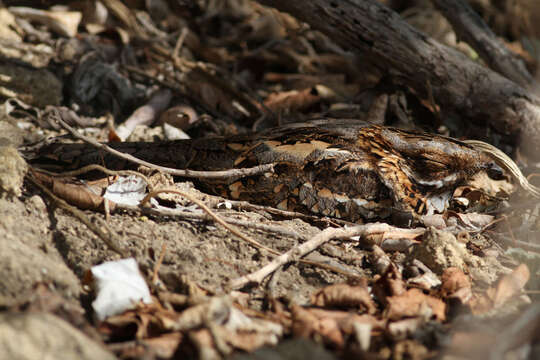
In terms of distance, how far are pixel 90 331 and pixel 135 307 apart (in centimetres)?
21

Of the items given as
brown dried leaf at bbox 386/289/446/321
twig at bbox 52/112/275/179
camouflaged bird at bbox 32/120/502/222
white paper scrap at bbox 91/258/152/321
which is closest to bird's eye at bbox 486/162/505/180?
camouflaged bird at bbox 32/120/502/222

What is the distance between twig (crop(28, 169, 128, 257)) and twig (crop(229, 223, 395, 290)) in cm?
50

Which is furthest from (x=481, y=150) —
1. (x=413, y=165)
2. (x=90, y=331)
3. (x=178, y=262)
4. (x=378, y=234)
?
(x=90, y=331)

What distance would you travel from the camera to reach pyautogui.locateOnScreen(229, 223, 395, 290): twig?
6.43ft

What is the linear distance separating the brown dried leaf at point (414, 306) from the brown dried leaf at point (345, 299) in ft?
0.28

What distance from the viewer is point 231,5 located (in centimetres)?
556

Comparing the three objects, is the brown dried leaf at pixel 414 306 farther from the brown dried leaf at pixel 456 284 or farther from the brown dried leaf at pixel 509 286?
the brown dried leaf at pixel 509 286

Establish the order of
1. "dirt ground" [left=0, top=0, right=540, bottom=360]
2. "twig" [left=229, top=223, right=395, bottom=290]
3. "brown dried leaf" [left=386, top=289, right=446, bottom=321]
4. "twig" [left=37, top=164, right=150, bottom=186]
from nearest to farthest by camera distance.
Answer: "dirt ground" [left=0, top=0, right=540, bottom=360] → "brown dried leaf" [left=386, top=289, right=446, bottom=321] → "twig" [left=229, top=223, right=395, bottom=290] → "twig" [left=37, top=164, right=150, bottom=186]

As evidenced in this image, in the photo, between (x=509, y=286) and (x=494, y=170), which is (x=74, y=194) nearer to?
(x=509, y=286)

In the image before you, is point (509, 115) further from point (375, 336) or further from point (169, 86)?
point (169, 86)

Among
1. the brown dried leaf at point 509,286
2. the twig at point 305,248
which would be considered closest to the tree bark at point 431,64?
the twig at point 305,248

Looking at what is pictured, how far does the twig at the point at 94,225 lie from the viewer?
197 centimetres

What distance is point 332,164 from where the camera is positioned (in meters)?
2.54

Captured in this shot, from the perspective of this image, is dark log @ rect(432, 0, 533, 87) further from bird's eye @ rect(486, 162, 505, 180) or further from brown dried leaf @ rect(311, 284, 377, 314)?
brown dried leaf @ rect(311, 284, 377, 314)
